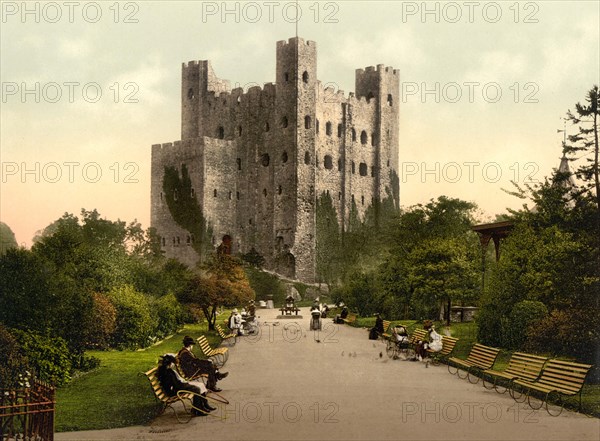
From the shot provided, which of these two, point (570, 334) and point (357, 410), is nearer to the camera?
point (357, 410)

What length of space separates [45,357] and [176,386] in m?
5.27

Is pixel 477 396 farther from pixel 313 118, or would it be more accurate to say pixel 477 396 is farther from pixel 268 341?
pixel 313 118

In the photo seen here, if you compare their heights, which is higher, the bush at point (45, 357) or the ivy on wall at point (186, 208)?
the ivy on wall at point (186, 208)

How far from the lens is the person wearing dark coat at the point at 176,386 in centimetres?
1292

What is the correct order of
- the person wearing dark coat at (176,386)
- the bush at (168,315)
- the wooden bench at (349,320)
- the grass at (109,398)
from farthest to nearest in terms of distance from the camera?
the wooden bench at (349,320)
the bush at (168,315)
the person wearing dark coat at (176,386)
the grass at (109,398)

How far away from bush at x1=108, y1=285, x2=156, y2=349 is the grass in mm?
3247

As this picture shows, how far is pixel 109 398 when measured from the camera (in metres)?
14.5

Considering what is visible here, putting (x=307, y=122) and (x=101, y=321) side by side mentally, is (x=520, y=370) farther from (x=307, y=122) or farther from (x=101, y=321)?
(x=307, y=122)

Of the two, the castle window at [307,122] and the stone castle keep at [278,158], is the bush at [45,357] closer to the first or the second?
the stone castle keep at [278,158]

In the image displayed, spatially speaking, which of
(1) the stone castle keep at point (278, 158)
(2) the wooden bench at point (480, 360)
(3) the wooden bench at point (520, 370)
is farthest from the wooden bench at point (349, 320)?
(1) the stone castle keep at point (278, 158)

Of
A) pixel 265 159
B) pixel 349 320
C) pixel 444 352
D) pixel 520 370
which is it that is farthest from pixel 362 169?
pixel 520 370

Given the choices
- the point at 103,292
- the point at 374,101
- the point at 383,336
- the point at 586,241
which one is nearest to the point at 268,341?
the point at 383,336

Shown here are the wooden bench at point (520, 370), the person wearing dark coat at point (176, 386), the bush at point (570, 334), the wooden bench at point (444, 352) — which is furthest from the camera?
the wooden bench at point (444, 352)

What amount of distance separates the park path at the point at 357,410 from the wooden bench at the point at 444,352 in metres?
0.92
